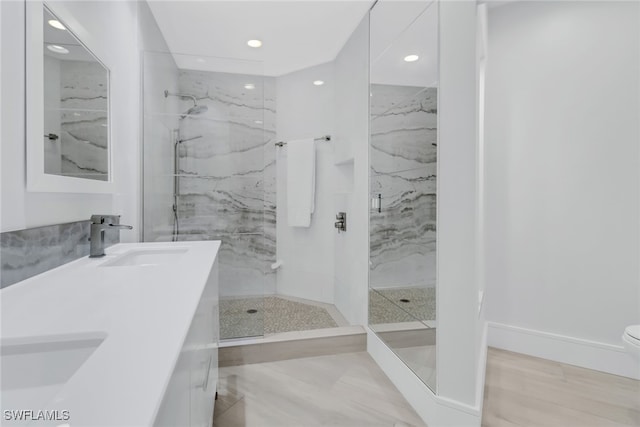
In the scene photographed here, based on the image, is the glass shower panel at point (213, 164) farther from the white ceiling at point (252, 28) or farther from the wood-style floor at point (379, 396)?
the wood-style floor at point (379, 396)

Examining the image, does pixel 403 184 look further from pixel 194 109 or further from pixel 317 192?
pixel 194 109

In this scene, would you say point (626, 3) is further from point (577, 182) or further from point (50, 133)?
Answer: point (50, 133)

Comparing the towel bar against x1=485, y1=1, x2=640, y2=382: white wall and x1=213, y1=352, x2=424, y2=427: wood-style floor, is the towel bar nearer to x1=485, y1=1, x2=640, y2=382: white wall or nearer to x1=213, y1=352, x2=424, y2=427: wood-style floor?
x1=485, y1=1, x2=640, y2=382: white wall

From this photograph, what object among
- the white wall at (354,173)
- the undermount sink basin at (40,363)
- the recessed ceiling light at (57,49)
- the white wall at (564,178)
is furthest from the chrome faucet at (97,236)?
the white wall at (564,178)

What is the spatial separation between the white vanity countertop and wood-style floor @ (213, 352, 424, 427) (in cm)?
99

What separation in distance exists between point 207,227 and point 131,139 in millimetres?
767

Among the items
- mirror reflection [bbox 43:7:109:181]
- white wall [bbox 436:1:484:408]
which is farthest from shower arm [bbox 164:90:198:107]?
white wall [bbox 436:1:484:408]

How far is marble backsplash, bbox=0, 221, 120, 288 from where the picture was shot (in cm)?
90

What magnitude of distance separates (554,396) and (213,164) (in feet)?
8.50

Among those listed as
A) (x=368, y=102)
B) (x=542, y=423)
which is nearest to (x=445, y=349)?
(x=542, y=423)

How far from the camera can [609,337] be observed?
208 centimetres

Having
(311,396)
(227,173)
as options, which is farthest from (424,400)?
(227,173)

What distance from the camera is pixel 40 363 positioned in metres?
0.58

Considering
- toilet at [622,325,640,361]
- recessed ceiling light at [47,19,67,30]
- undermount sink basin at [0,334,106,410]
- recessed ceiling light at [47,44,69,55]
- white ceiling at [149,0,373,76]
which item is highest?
white ceiling at [149,0,373,76]
